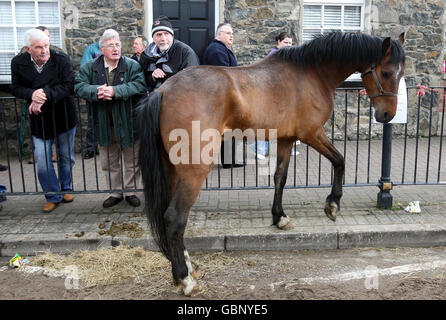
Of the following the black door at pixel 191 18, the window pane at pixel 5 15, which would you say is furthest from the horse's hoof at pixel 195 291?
the window pane at pixel 5 15

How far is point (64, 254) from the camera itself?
4.28m

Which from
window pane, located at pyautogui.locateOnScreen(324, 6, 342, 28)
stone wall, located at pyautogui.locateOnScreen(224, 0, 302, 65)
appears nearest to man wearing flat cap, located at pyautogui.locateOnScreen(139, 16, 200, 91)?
stone wall, located at pyautogui.locateOnScreen(224, 0, 302, 65)

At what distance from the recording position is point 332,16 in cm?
992

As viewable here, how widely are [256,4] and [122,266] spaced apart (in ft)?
23.4

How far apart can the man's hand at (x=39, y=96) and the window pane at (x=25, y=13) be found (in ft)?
16.3

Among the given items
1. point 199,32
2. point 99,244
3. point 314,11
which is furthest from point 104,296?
point 314,11

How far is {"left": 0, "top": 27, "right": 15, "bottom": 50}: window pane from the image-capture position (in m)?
9.03

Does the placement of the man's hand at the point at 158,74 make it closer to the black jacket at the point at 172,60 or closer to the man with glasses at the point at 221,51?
the black jacket at the point at 172,60

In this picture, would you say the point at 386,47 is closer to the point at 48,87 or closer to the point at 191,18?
the point at 48,87

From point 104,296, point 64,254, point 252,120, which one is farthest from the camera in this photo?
point 64,254

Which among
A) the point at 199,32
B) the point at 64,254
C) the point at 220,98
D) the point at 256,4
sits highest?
the point at 256,4

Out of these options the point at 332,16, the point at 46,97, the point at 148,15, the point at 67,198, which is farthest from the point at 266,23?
the point at 67,198

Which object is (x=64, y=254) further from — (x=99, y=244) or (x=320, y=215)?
(x=320, y=215)

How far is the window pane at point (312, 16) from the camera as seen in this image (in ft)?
32.2
